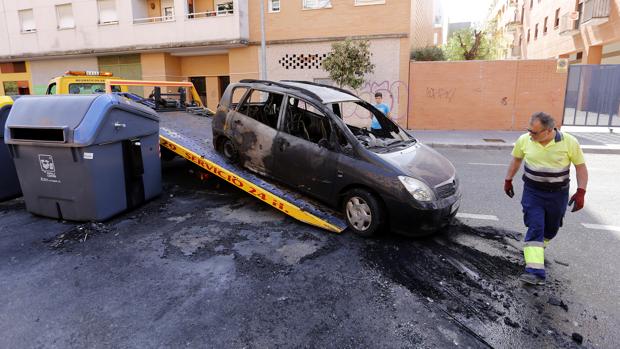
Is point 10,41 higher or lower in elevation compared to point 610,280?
higher

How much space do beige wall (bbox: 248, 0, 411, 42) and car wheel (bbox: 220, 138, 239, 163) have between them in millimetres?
11327

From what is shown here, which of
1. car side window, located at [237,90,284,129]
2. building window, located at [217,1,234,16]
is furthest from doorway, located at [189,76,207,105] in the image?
car side window, located at [237,90,284,129]

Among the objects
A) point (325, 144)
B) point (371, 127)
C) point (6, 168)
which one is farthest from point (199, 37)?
point (325, 144)

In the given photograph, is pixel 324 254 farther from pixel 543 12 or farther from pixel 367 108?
pixel 543 12

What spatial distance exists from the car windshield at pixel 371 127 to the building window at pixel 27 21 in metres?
22.4

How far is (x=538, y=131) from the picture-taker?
3678 millimetres

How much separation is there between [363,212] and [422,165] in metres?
0.89

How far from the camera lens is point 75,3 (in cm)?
1983

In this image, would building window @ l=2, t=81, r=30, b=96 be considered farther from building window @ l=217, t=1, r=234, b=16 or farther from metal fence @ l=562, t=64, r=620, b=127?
metal fence @ l=562, t=64, r=620, b=127

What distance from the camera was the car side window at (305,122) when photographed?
17.0 ft

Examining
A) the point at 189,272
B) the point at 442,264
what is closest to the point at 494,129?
the point at 442,264

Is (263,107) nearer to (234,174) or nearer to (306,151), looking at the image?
(234,174)

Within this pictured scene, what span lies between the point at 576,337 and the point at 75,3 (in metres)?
23.7

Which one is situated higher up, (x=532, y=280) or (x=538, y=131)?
(x=538, y=131)
